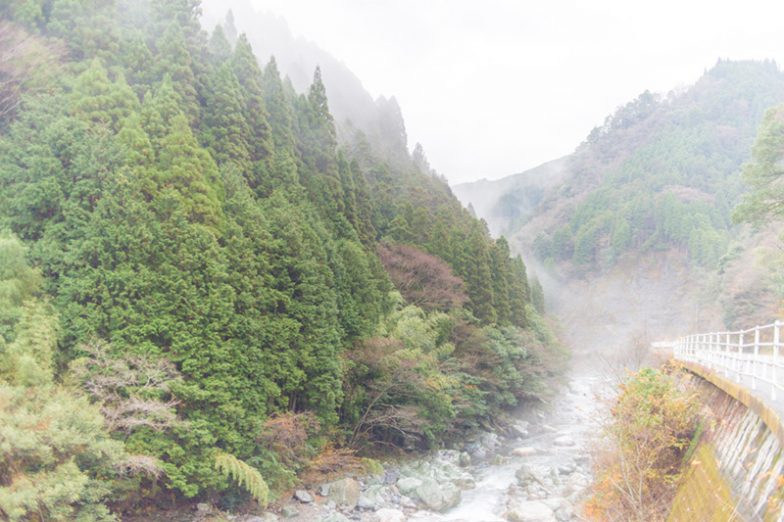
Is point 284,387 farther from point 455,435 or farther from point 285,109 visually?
point 285,109

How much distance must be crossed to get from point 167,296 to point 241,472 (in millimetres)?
5715

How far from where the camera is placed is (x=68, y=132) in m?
17.5

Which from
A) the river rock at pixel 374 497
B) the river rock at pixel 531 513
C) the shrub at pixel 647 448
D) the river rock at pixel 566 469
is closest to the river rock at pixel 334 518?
the river rock at pixel 374 497

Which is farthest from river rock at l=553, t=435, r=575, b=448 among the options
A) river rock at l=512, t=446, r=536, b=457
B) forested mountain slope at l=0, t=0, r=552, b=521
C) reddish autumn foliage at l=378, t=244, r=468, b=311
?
reddish autumn foliage at l=378, t=244, r=468, b=311

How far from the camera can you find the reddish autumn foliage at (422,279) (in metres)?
34.4

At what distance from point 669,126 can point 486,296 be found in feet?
440

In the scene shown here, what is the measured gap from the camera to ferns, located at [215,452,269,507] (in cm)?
1620

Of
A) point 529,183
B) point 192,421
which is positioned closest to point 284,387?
point 192,421

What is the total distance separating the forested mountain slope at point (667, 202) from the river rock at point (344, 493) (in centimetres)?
3022

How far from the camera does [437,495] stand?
69.4 feet

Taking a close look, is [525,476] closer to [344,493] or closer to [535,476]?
[535,476]

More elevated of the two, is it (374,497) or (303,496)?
(303,496)

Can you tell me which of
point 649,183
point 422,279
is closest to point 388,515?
point 422,279

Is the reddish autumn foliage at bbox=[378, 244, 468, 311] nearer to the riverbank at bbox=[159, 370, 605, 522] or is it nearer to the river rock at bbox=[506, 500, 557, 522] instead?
the riverbank at bbox=[159, 370, 605, 522]
